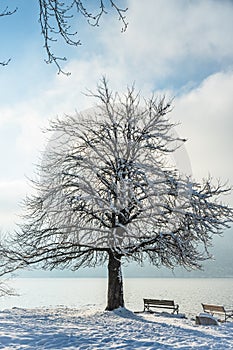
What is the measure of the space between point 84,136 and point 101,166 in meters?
2.15

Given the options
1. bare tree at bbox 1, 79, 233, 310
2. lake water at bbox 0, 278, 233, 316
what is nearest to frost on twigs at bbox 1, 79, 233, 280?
bare tree at bbox 1, 79, 233, 310

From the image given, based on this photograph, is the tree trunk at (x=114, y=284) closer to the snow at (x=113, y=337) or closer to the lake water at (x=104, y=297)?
the lake water at (x=104, y=297)

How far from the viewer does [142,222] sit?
53.3 feet

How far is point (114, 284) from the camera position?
54.3 ft

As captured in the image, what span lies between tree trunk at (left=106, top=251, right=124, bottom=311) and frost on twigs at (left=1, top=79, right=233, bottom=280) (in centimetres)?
32

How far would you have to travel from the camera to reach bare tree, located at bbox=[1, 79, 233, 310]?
1535 centimetres

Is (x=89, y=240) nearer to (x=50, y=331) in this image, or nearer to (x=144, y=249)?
(x=144, y=249)

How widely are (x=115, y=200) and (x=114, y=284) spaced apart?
385 cm

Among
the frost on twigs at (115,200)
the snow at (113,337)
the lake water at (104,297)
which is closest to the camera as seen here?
the snow at (113,337)

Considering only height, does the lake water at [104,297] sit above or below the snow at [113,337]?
above

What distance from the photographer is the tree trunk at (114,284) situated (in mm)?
16297

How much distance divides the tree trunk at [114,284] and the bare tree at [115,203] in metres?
0.04

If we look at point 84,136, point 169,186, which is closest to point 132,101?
point 84,136

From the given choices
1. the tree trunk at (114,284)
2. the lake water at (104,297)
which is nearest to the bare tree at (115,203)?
the tree trunk at (114,284)
